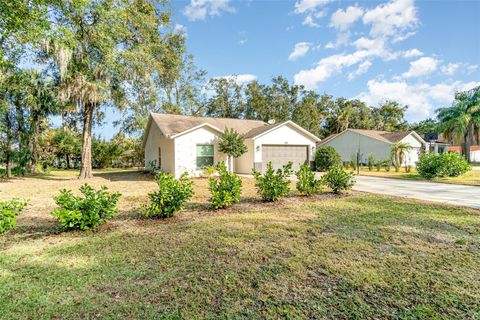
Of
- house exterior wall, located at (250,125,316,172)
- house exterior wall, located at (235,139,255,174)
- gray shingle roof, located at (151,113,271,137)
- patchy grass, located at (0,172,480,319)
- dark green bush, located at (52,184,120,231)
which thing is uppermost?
gray shingle roof, located at (151,113,271,137)

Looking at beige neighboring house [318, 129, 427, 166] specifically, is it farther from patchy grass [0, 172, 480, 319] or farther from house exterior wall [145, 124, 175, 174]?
patchy grass [0, 172, 480, 319]

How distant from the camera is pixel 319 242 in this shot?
474 centimetres

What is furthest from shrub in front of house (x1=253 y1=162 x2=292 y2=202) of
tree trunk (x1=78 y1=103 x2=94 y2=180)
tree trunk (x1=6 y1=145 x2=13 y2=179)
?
tree trunk (x1=6 y1=145 x2=13 y2=179)

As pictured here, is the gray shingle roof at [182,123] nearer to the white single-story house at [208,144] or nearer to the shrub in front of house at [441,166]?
the white single-story house at [208,144]

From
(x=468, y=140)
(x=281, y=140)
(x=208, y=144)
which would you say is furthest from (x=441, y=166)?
(x=468, y=140)

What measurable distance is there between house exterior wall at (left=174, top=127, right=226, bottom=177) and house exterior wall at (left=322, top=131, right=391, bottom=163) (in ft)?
53.7

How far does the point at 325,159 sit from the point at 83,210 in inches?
666

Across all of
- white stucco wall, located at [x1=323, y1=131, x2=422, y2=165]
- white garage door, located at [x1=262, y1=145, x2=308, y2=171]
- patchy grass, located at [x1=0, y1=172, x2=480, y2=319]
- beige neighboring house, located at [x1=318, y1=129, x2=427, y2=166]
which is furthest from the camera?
white stucco wall, located at [x1=323, y1=131, x2=422, y2=165]

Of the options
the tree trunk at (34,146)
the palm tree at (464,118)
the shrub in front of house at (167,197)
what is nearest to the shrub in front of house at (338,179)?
the shrub in front of house at (167,197)

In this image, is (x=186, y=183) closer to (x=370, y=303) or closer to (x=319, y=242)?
(x=319, y=242)

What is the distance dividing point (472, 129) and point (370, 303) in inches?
1629

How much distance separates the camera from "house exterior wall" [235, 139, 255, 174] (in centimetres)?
1789

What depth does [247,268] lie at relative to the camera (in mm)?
3695

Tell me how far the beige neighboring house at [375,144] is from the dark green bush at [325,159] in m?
8.05
